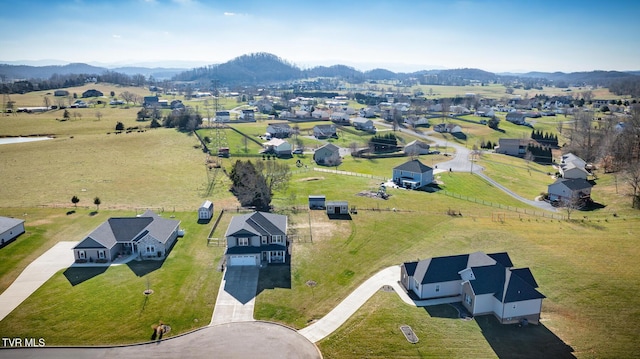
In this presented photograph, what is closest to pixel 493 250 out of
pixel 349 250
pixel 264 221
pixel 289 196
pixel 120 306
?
pixel 349 250

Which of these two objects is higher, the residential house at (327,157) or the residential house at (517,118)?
the residential house at (517,118)

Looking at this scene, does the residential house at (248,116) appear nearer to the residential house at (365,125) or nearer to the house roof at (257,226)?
the residential house at (365,125)

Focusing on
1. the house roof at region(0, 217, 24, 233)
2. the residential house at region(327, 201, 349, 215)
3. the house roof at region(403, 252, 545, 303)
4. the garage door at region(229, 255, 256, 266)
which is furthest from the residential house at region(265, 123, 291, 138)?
the house roof at region(403, 252, 545, 303)

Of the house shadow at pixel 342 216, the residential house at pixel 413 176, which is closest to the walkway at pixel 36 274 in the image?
the house shadow at pixel 342 216

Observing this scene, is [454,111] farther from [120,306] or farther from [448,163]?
[120,306]

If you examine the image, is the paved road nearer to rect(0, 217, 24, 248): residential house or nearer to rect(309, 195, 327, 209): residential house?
rect(0, 217, 24, 248): residential house

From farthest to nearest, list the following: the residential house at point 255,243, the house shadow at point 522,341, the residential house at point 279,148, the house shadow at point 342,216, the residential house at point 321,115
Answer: the residential house at point 321,115, the residential house at point 279,148, the house shadow at point 342,216, the residential house at point 255,243, the house shadow at point 522,341
